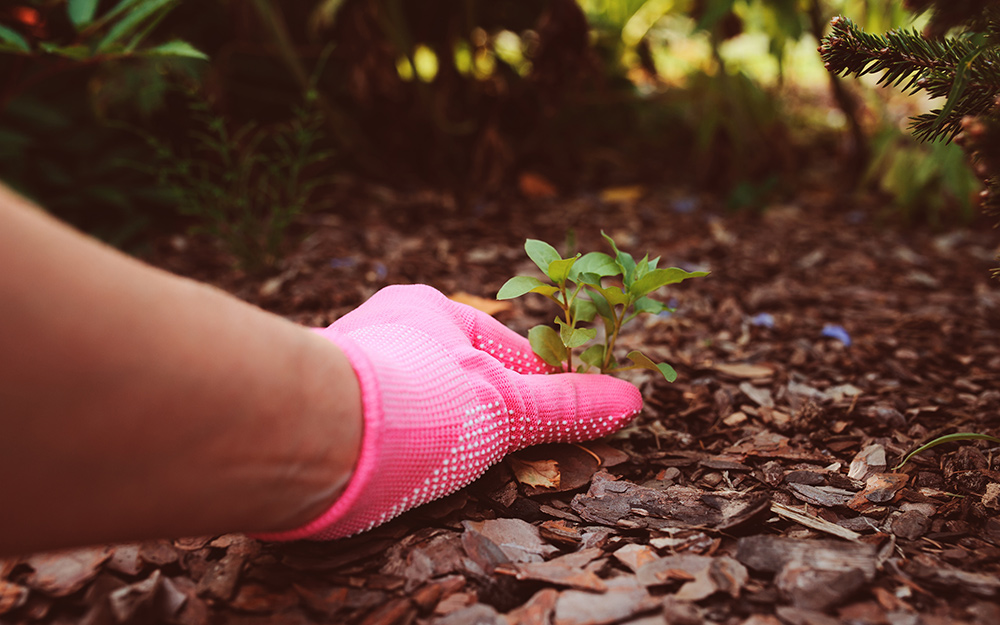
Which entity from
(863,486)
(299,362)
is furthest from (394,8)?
(863,486)

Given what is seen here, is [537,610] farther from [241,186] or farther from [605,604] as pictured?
[241,186]

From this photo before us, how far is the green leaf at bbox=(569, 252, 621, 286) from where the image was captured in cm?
110

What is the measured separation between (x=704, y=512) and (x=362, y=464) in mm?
529

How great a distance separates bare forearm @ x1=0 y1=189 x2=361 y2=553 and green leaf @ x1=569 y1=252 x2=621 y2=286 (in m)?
0.48

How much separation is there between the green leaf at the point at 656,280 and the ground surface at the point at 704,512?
30 centimetres

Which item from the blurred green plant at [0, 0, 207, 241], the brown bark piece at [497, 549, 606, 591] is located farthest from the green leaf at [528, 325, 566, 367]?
the blurred green plant at [0, 0, 207, 241]

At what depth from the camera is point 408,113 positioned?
2.49 metres

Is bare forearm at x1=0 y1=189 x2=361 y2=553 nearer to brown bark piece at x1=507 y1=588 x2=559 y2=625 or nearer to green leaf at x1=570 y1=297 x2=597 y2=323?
brown bark piece at x1=507 y1=588 x2=559 y2=625

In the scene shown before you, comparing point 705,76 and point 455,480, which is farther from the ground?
point 705,76

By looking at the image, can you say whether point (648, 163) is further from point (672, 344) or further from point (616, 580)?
point (616, 580)

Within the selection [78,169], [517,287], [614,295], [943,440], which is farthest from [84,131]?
[943,440]

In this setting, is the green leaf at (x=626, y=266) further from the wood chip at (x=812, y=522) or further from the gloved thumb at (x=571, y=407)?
the wood chip at (x=812, y=522)

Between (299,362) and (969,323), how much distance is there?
1708mm

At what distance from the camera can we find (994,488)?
1032 millimetres
